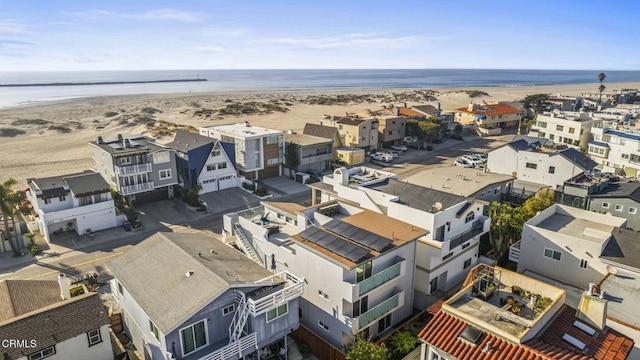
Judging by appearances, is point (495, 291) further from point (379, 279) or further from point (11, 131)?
point (11, 131)

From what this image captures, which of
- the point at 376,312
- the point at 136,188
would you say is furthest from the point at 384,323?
the point at 136,188

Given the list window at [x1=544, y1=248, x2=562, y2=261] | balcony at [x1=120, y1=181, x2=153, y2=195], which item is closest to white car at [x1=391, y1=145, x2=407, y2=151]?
balcony at [x1=120, y1=181, x2=153, y2=195]

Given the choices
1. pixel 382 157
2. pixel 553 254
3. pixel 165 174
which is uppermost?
pixel 165 174

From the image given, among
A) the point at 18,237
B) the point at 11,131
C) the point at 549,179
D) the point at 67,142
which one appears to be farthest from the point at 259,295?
the point at 11,131

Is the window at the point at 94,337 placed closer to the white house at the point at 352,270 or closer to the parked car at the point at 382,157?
the white house at the point at 352,270

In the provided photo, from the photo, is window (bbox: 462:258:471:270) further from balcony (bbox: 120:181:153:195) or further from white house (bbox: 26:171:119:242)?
balcony (bbox: 120:181:153:195)

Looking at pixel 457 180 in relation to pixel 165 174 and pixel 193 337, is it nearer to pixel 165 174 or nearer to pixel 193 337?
pixel 193 337
